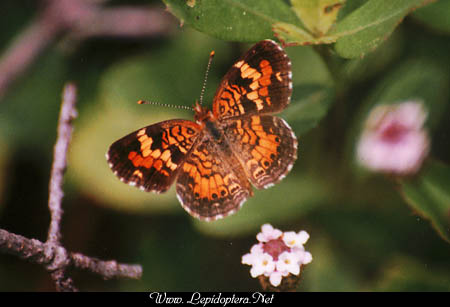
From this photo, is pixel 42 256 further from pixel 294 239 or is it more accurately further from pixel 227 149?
pixel 294 239

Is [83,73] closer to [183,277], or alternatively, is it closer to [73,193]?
[73,193]

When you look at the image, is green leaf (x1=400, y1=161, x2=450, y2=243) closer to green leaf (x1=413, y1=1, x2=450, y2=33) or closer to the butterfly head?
green leaf (x1=413, y1=1, x2=450, y2=33)

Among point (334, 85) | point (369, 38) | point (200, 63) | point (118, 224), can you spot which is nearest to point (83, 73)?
point (200, 63)

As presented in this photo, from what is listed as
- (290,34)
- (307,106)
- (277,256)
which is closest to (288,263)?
(277,256)

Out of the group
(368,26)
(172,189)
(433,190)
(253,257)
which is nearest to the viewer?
(368,26)

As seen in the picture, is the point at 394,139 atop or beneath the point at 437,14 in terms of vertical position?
beneath

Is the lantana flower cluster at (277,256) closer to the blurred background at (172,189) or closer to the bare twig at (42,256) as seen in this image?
the blurred background at (172,189)
